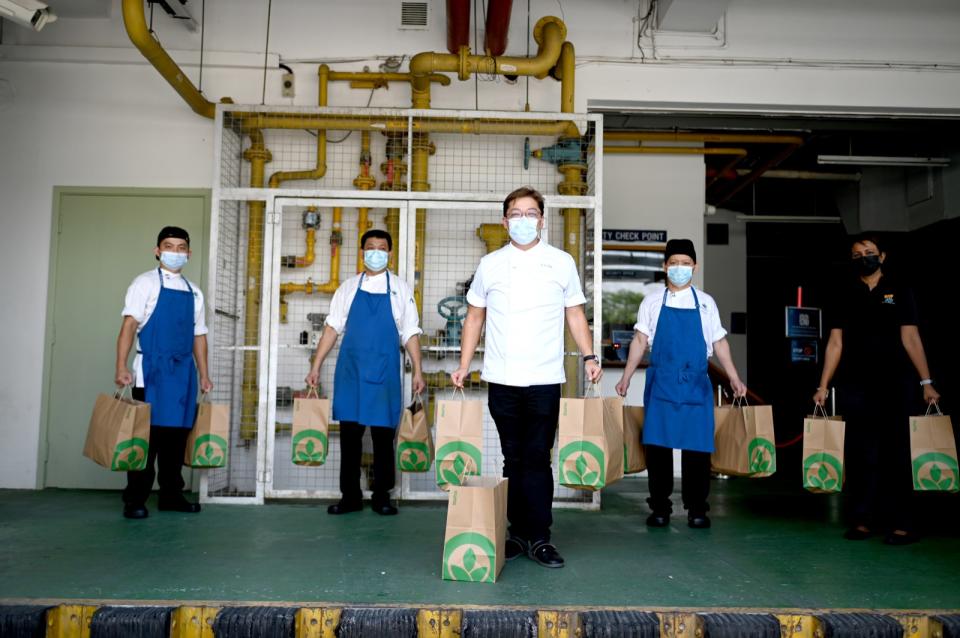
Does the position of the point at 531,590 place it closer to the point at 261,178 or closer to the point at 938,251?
the point at 261,178

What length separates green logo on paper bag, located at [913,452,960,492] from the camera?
4141mm

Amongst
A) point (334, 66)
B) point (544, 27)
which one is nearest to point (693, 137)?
point (544, 27)

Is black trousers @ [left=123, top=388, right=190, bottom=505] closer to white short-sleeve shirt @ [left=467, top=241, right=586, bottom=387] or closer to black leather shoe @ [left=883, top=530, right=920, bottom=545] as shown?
white short-sleeve shirt @ [left=467, top=241, right=586, bottom=387]

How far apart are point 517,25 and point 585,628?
4.51 metres

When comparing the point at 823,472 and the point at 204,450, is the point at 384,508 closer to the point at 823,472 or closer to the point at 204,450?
the point at 204,450

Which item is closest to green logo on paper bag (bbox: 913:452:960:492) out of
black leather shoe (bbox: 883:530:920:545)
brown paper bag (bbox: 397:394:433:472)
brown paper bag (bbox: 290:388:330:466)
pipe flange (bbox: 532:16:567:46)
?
black leather shoe (bbox: 883:530:920:545)

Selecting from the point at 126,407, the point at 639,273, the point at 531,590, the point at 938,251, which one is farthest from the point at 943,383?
the point at 126,407

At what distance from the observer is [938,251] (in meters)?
7.92

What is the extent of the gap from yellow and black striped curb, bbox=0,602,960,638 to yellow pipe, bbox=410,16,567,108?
12.0 feet

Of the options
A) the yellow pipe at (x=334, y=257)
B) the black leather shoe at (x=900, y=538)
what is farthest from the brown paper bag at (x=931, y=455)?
the yellow pipe at (x=334, y=257)

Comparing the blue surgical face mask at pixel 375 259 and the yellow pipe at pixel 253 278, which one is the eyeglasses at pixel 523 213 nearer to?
the blue surgical face mask at pixel 375 259

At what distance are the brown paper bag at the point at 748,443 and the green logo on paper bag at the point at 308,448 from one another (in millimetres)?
2279

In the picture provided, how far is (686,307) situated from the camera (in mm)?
4602

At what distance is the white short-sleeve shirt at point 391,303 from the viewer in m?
4.88
